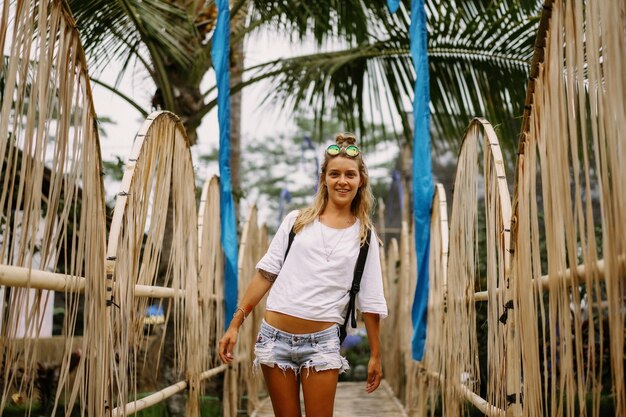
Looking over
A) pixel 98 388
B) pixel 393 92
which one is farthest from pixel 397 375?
pixel 98 388

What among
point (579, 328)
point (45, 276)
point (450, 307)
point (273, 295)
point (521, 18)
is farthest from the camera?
point (521, 18)

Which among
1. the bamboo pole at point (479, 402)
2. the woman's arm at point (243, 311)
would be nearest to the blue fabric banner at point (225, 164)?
the bamboo pole at point (479, 402)

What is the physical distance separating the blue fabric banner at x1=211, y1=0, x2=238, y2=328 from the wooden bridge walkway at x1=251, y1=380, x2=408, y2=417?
1156mm

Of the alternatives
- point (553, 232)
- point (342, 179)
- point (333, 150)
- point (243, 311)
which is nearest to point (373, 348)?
point (243, 311)

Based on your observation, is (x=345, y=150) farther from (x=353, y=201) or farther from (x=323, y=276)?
(x=323, y=276)

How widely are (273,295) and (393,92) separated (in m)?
3.24

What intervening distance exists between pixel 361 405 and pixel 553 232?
479 centimetres

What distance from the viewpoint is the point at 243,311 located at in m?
2.57

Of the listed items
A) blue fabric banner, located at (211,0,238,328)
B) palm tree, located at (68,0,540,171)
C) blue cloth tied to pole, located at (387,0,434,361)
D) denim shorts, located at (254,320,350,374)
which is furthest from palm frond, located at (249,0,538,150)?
denim shorts, located at (254,320,350,374)

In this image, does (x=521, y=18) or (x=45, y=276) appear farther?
(x=521, y=18)

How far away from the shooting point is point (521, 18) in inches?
199

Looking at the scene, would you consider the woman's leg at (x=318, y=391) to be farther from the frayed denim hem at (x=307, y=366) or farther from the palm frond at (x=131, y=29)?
the palm frond at (x=131, y=29)

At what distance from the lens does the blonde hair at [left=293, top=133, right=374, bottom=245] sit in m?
2.55

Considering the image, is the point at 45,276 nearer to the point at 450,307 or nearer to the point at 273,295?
the point at 273,295
